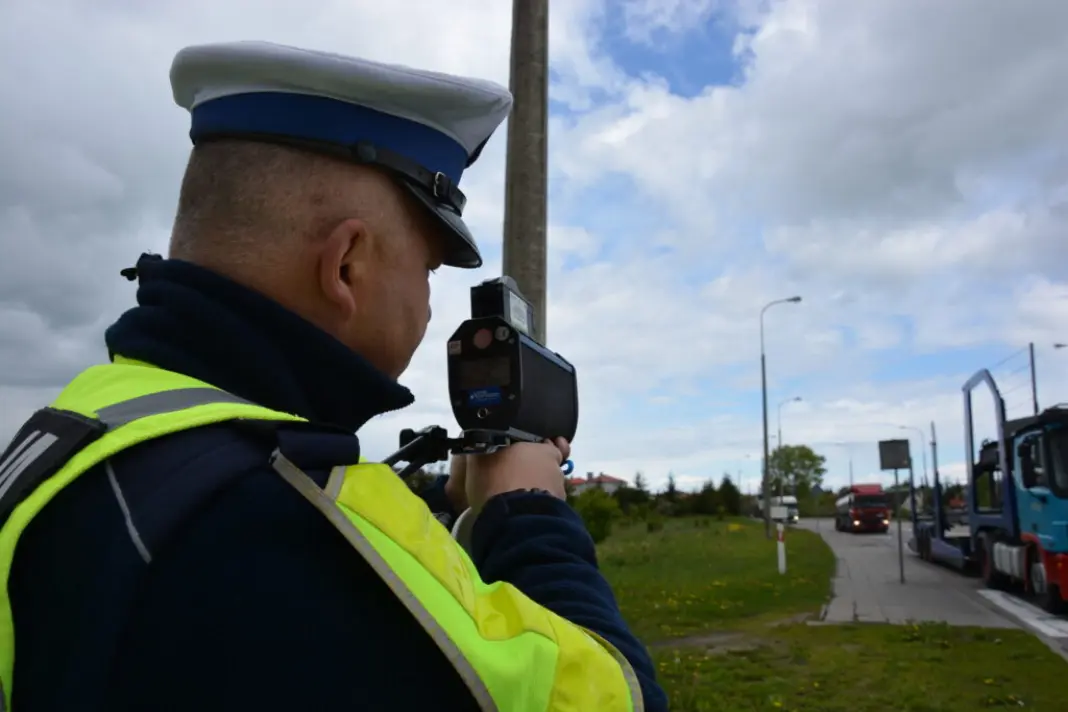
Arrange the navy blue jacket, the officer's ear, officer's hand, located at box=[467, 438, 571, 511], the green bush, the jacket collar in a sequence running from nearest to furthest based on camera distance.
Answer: the navy blue jacket → the jacket collar → the officer's ear → officer's hand, located at box=[467, 438, 571, 511] → the green bush

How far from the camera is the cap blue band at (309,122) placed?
1342 millimetres

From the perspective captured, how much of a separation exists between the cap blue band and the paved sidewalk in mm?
10994

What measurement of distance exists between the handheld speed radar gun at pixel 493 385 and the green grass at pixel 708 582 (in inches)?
328

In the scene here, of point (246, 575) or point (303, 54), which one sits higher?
point (303, 54)

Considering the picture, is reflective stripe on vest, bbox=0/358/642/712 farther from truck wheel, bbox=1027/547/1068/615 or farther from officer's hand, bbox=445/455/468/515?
truck wheel, bbox=1027/547/1068/615

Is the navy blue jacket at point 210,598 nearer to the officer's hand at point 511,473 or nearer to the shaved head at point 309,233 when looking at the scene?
the shaved head at point 309,233

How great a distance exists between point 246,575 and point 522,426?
→ 880 millimetres

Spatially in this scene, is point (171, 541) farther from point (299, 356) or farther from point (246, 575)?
point (299, 356)

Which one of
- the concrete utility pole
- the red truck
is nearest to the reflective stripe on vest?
the concrete utility pole

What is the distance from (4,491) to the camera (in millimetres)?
1038

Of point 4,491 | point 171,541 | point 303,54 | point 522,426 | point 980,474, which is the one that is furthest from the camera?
point 980,474

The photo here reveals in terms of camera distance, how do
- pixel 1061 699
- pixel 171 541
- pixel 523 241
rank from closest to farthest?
1. pixel 171 541
2. pixel 523 241
3. pixel 1061 699

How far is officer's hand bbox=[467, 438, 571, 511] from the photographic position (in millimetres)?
1637

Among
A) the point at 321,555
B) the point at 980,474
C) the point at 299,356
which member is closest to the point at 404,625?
the point at 321,555
